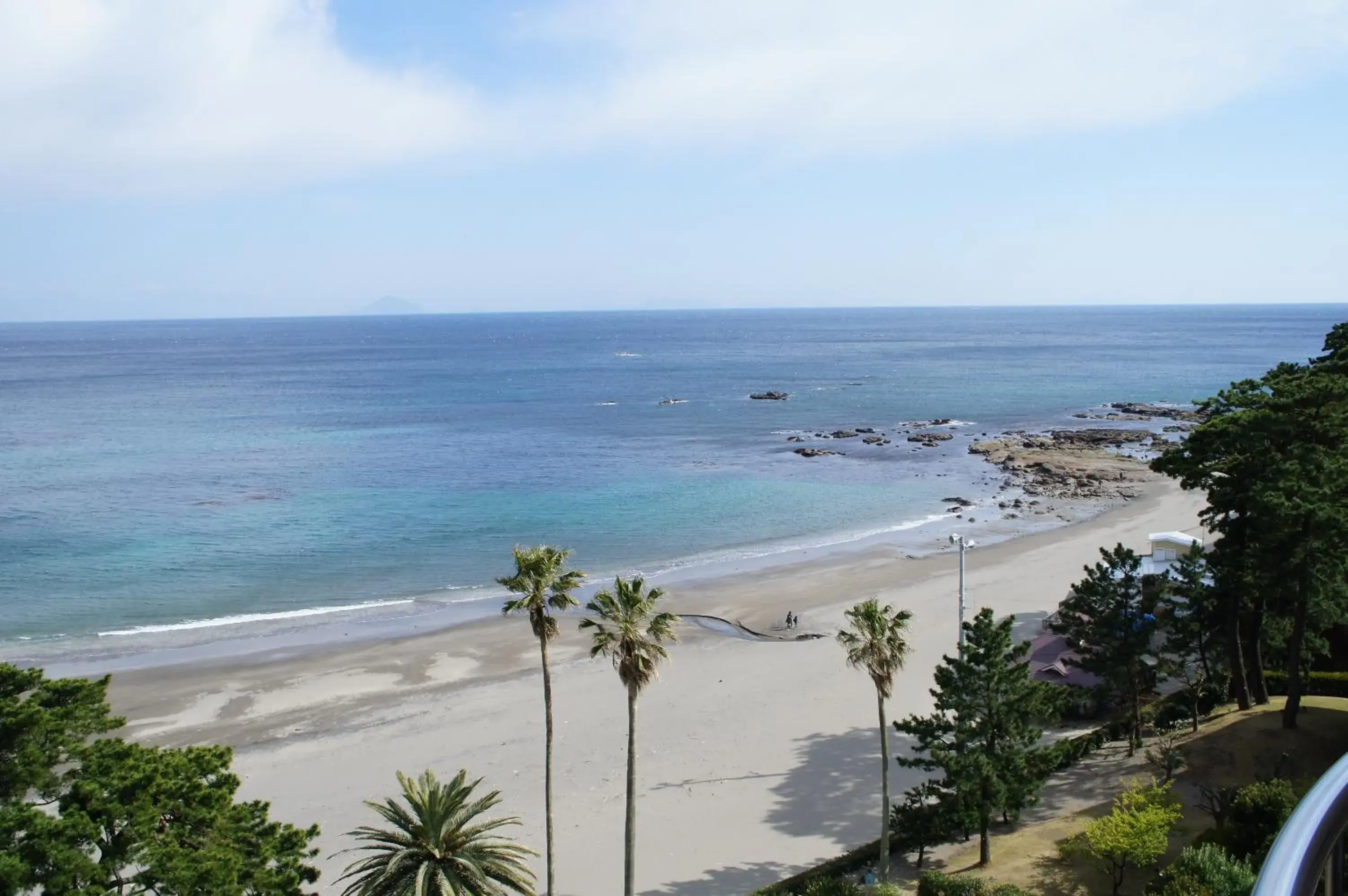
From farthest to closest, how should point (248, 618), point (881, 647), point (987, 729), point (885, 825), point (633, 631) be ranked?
point (248, 618), point (885, 825), point (987, 729), point (881, 647), point (633, 631)

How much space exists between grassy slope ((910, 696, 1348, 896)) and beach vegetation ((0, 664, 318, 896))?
15.6 meters

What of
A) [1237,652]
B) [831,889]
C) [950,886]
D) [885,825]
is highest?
[1237,652]

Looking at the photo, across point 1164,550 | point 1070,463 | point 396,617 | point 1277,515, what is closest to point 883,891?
point 1277,515

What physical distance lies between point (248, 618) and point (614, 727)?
73.7 ft

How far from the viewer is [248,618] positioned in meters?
47.1

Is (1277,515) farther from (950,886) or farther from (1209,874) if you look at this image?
(950,886)

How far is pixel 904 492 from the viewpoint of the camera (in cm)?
7300

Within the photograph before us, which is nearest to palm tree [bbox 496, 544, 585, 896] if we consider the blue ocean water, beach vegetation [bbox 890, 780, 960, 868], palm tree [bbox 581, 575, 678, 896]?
palm tree [bbox 581, 575, 678, 896]

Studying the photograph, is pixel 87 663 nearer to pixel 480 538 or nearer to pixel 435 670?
pixel 435 670

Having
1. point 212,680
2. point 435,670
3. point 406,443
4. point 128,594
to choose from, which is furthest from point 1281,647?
point 406,443

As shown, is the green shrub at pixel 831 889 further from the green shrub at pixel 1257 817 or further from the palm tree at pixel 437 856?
the green shrub at pixel 1257 817

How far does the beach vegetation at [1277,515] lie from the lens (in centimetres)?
2550

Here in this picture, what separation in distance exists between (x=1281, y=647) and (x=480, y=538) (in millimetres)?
42009

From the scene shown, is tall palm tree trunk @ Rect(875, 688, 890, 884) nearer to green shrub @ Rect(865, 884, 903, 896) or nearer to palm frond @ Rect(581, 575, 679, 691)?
green shrub @ Rect(865, 884, 903, 896)
